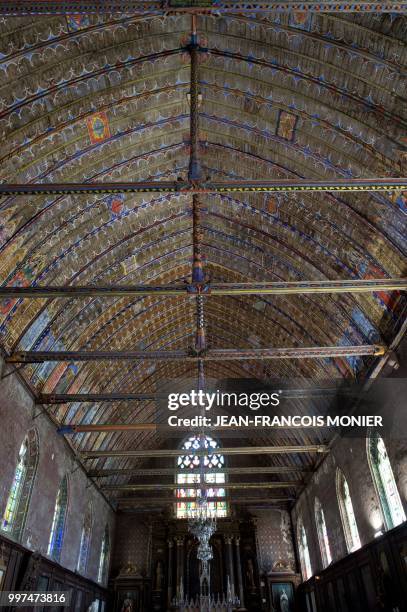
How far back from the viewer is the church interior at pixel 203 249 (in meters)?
9.46

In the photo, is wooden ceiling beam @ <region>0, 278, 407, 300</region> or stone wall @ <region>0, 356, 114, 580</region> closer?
wooden ceiling beam @ <region>0, 278, 407, 300</region>

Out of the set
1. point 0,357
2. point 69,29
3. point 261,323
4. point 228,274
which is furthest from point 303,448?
point 69,29

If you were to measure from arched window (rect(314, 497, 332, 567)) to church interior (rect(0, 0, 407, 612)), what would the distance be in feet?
0.56

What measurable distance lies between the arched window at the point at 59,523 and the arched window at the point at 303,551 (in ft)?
43.9

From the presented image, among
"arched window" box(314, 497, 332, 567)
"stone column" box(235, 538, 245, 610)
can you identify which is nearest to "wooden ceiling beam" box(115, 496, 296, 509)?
"stone column" box(235, 538, 245, 610)

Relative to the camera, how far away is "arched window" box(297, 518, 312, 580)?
23719 mm

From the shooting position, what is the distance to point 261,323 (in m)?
19.7

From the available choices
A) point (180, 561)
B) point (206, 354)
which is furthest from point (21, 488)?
point (180, 561)

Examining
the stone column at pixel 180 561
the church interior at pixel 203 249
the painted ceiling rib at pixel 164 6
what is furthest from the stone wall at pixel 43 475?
the painted ceiling rib at pixel 164 6

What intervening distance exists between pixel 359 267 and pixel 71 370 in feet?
35.3

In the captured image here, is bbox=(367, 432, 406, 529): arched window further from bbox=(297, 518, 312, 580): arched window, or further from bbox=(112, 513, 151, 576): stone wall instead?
bbox=(112, 513, 151, 576): stone wall

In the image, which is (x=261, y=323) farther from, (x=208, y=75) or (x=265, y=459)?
(x=265, y=459)

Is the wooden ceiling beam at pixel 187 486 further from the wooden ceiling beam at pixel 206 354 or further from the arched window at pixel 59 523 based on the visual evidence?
the wooden ceiling beam at pixel 206 354

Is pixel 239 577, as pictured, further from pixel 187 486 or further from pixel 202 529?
pixel 202 529
